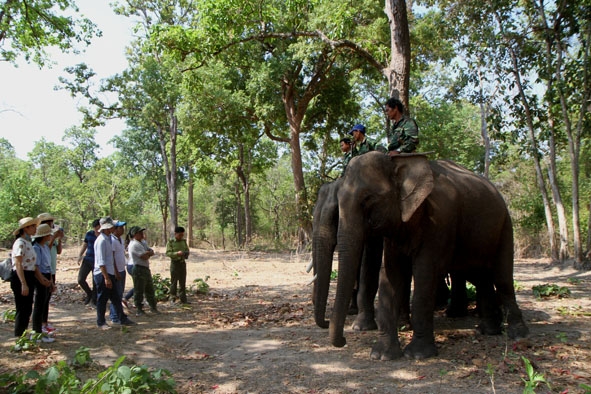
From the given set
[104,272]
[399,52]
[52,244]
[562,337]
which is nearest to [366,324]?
[562,337]

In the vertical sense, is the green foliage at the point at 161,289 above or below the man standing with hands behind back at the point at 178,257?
below

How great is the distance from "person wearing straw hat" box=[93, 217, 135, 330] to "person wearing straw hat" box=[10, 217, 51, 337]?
1098 millimetres

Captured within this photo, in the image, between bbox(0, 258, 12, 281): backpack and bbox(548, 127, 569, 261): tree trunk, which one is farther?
bbox(548, 127, 569, 261): tree trunk

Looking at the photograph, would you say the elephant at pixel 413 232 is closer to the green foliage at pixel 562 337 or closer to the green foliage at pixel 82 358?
the green foliage at pixel 562 337

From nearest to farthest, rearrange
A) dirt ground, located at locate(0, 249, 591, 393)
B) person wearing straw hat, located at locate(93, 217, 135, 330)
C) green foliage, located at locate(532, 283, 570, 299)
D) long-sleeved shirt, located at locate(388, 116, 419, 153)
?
1. dirt ground, located at locate(0, 249, 591, 393)
2. long-sleeved shirt, located at locate(388, 116, 419, 153)
3. person wearing straw hat, located at locate(93, 217, 135, 330)
4. green foliage, located at locate(532, 283, 570, 299)

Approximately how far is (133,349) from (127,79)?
76.5 feet

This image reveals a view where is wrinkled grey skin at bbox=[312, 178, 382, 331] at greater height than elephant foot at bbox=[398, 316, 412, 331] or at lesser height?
greater

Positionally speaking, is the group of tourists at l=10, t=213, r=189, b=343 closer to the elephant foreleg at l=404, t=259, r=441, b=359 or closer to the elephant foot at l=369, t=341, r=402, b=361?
the elephant foot at l=369, t=341, r=402, b=361

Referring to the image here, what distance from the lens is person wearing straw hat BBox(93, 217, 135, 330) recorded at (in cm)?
790

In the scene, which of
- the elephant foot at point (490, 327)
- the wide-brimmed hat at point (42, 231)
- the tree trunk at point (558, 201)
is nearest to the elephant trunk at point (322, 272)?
the elephant foot at point (490, 327)

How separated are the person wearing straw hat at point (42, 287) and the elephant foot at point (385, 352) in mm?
4641

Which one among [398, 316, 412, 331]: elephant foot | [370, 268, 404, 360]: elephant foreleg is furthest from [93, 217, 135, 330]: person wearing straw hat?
[398, 316, 412, 331]: elephant foot

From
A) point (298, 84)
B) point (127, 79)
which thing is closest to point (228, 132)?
point (298, 84)

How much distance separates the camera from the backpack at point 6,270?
6.62 metres
